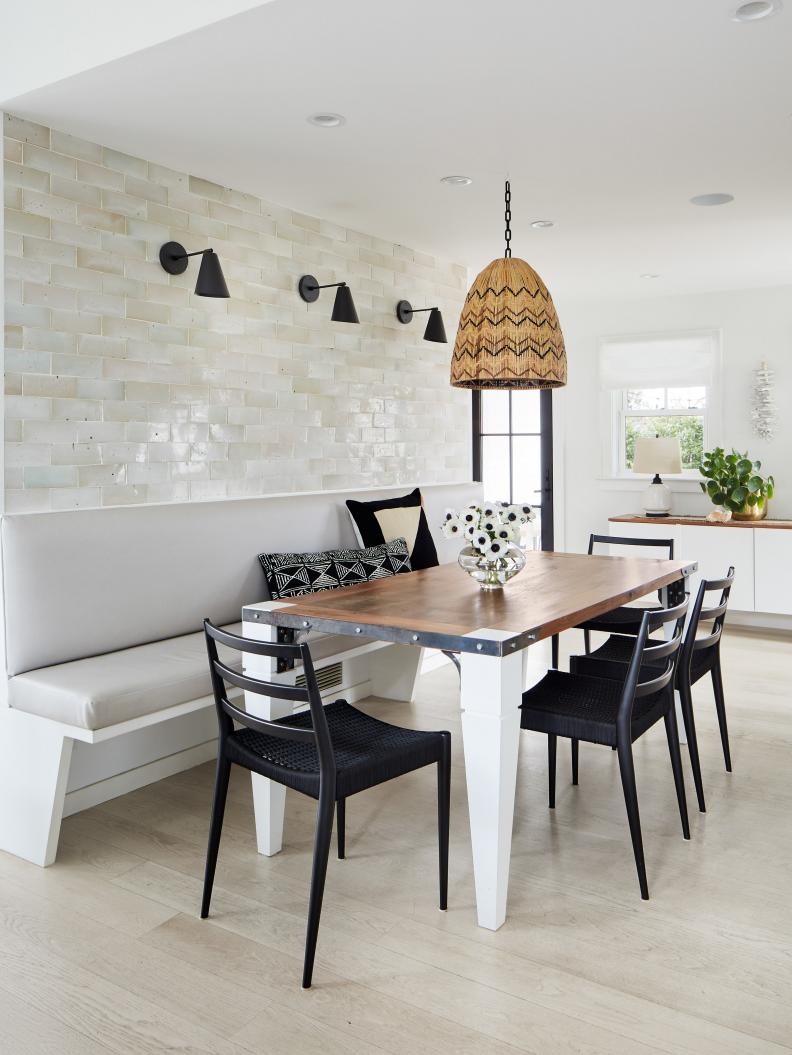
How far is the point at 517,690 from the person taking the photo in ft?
7.56

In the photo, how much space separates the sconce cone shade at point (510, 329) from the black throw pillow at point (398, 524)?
4.12 ft

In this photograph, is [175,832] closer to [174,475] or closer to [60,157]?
[174,475]

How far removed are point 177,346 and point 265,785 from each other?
199cm

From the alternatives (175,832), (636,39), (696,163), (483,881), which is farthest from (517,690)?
(696,163)

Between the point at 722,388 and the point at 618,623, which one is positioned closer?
the point at 618,623

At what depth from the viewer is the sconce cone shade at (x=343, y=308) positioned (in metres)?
4.53

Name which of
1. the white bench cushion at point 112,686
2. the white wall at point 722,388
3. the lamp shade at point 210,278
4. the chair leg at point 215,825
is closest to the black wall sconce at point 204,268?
the lamp shade at point 210,278

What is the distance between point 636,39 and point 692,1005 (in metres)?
2.60

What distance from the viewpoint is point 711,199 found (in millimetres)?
4168

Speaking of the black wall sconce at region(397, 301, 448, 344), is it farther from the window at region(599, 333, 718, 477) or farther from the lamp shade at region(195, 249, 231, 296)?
the window at region(599, 333, 718, 477)

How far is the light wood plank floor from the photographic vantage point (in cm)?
191

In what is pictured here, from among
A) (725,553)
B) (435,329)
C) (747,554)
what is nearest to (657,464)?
(725,553)

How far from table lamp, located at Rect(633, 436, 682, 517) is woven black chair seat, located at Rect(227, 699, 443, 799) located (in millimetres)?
4543

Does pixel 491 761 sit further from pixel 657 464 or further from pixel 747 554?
pixel 657 464
